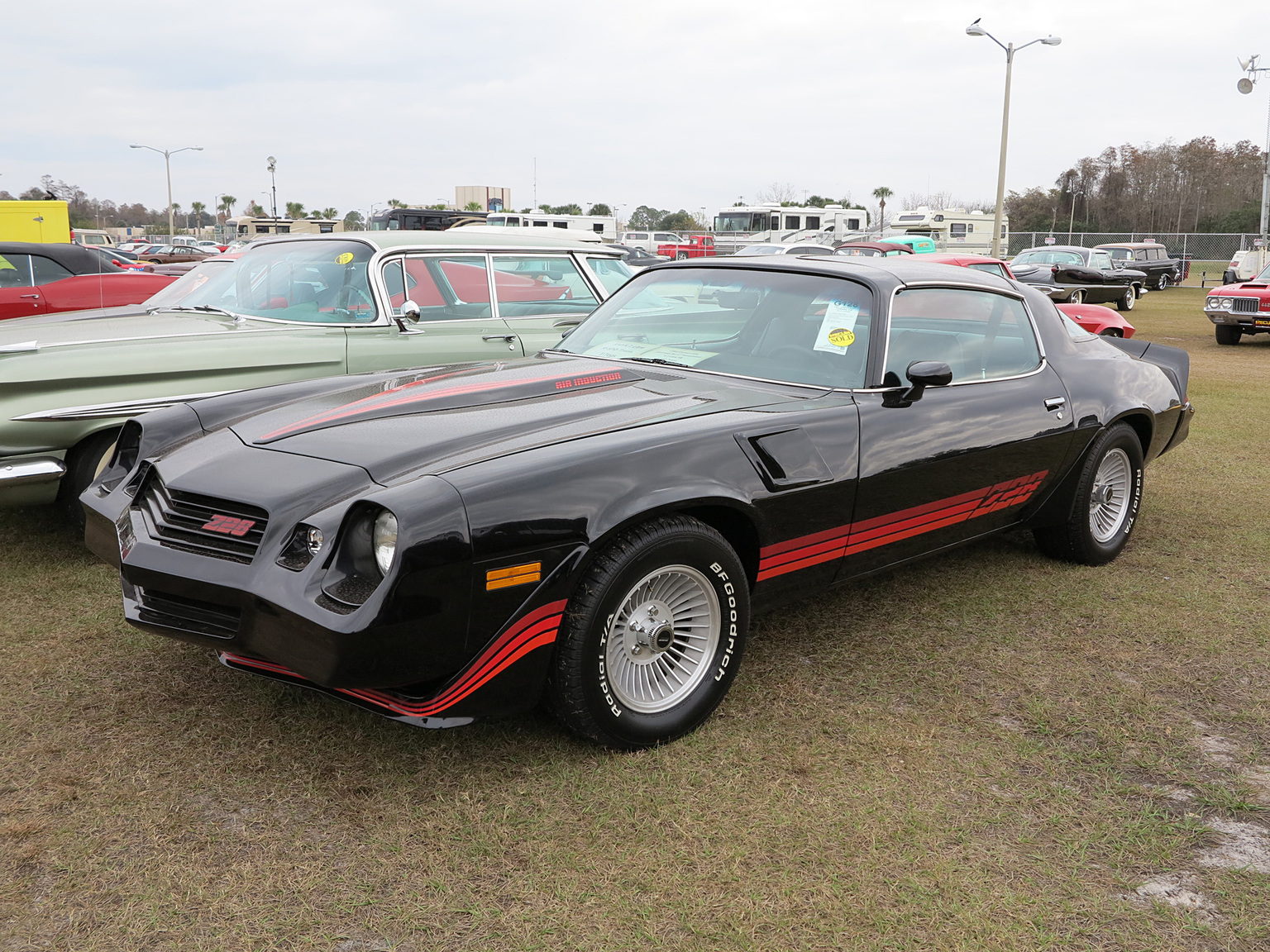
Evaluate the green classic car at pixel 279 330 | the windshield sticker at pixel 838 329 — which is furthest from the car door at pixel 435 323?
the windshield sticker at pixel 838 329

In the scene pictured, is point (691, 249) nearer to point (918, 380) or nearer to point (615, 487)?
point (918, 380)

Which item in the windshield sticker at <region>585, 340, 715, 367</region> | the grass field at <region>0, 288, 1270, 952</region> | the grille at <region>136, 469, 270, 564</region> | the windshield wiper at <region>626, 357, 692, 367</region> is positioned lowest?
the grass field at <region>0, 288, 1270, 952</region>

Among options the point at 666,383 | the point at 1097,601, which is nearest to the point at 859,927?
the point at 666,383

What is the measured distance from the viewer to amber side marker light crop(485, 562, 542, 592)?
2.62m

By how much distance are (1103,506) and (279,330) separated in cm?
429

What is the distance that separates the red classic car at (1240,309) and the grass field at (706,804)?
44.7 ft

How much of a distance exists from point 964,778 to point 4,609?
3735mm

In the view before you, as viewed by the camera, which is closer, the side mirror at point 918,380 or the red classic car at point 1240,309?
the side mirror at point 918,380

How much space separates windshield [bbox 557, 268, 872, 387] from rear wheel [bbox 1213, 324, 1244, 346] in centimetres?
1491

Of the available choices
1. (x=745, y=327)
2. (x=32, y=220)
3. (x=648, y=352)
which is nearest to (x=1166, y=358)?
(x=745, y=327)

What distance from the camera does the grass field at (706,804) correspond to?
2.35 m

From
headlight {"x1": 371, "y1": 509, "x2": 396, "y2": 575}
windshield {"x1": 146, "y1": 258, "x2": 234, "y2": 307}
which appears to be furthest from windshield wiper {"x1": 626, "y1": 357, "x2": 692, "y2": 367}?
windshield {"x1": 146, "y1": 258, "x2": 234, "y2": 307}

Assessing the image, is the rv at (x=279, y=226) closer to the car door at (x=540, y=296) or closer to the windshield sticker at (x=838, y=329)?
the car door at (x=540, y=296)

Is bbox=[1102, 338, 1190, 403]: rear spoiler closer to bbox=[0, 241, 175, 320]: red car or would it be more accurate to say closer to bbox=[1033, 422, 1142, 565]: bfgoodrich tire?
bbox=[1033, 422, 1142, 565]: bfgoodrich tire
